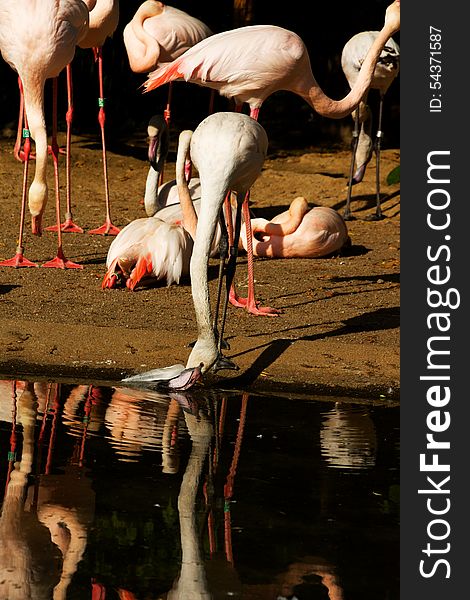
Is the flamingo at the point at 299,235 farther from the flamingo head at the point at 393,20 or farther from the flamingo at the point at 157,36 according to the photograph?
the flamingo at the point at 157,36

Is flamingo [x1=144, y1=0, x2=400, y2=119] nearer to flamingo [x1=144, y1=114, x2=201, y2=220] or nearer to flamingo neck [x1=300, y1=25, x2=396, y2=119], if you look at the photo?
flamingo neck [x1=300, y1=25, x2=396, y2=119]

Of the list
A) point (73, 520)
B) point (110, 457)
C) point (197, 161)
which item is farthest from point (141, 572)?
point (197, 161)

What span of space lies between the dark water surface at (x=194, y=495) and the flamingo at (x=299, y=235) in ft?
11.9

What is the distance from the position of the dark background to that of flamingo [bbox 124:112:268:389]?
8386mm

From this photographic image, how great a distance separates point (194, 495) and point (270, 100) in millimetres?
12024

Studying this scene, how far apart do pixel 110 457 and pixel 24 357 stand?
1560 millimetres

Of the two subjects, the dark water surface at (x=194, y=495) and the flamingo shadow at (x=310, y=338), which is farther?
the flamingo shadow at (x=310, y=338)

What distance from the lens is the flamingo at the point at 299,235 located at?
8.80 m

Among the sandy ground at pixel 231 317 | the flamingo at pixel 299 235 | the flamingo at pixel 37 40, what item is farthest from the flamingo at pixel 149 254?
the flamingo at pixel 299 235

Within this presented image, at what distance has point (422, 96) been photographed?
642 cm

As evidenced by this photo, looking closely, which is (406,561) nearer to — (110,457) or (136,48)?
(110,457)

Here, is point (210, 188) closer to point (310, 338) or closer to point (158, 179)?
point (310, 338)

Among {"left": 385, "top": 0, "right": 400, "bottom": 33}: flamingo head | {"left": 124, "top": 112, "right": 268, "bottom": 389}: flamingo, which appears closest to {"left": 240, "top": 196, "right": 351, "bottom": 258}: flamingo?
{"left": 385, "top": 0, "right": 400, "bottom": 33}: flamingo head

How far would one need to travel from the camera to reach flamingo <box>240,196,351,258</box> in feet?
28.9
